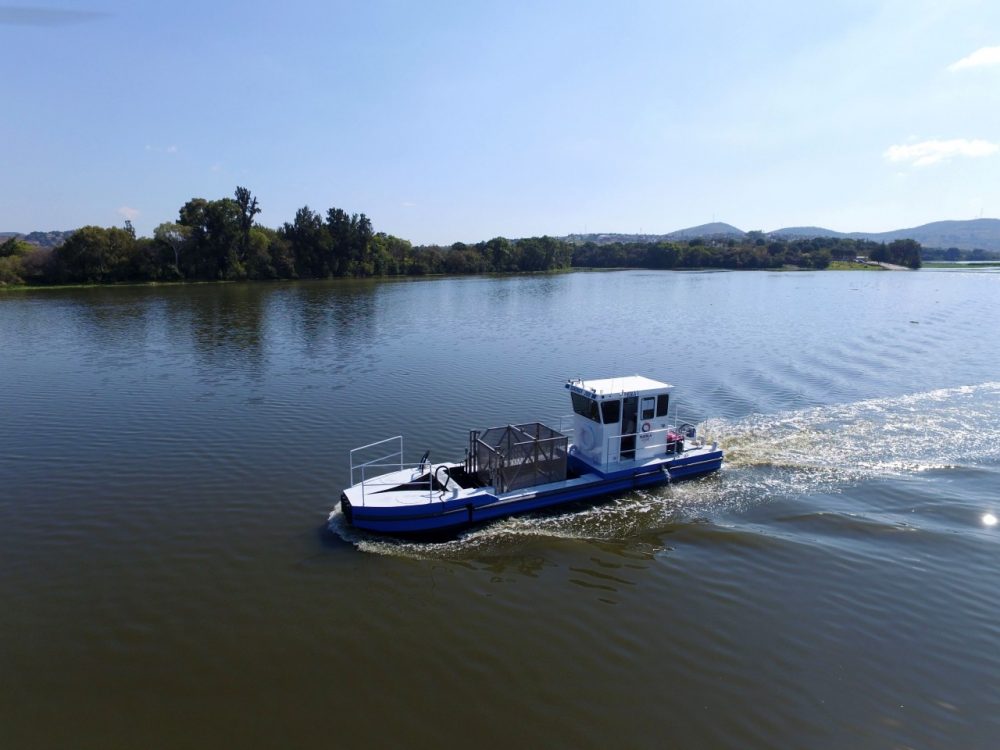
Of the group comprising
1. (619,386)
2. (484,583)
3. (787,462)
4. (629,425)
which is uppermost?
(619,386)

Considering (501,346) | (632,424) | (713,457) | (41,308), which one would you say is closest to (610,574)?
(632,424)

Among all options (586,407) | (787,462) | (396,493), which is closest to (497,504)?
(396,493)

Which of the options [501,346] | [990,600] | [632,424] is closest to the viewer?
[990,600]

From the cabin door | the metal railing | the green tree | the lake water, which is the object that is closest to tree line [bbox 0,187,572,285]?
the green tree

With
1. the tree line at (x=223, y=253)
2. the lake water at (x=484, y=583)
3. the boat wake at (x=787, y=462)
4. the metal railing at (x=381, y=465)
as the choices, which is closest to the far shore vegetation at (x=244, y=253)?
the tree line at (x=223, y=253)

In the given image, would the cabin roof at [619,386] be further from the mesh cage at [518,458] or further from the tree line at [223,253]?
the tree line at [223,253]

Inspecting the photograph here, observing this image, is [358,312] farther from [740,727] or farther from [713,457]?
[740,727]

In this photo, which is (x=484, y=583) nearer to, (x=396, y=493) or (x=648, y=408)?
(x=396, y=493)
